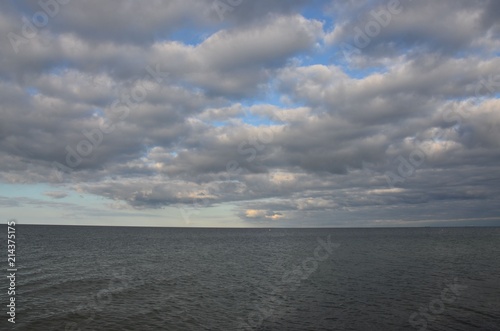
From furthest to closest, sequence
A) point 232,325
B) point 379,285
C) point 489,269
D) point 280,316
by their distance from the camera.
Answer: point 489,269, point 379,285, point 280,316, point 232,325

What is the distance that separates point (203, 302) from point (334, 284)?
23.0 meters

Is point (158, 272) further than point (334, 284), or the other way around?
point (158, 272)

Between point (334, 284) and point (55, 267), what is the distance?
177ft

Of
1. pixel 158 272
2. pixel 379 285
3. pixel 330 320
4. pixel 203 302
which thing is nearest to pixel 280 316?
pixel 330 320

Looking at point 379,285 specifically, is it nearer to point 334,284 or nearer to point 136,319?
point 334,284

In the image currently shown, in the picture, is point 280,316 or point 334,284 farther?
point 334,284

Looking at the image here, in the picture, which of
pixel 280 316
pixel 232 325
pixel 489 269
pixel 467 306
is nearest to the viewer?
pixel 232 325

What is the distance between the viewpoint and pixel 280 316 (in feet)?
121

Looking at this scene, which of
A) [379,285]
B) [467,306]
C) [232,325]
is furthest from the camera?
[379,285]

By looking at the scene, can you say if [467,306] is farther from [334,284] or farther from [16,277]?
[16,277]

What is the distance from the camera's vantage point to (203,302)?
42.6 metres

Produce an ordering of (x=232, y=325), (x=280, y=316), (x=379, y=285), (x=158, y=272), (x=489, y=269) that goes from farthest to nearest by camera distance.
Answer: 1. (x=489, y=269)
2. (x=158, y=272)
3. (x=379, y=285)
4. (x=280, y=316)
5. (x=232, y=325)

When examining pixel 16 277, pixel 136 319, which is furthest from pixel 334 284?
pixel 16 277

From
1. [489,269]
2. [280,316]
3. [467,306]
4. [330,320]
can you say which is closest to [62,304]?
[280,316]
